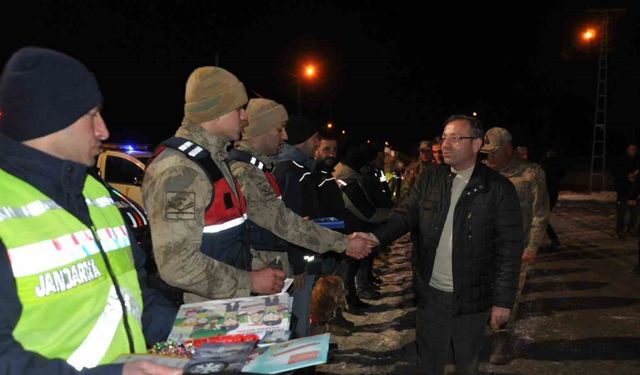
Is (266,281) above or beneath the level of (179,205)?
beneath

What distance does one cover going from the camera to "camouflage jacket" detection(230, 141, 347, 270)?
371 centimetres

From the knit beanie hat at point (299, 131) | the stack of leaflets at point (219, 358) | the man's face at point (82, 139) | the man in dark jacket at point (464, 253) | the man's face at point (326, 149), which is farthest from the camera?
the man's face at point (326, 149)

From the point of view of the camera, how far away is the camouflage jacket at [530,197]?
20.3ft

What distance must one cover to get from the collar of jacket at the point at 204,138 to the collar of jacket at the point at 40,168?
1273 mm

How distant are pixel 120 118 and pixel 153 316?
156 feet

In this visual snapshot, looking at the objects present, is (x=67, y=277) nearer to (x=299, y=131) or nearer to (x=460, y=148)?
(x=460, y=148)

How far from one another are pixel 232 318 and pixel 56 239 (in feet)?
2.41

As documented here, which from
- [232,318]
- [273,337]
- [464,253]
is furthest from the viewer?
[464,253]

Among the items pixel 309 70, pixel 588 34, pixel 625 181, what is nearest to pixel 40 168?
pixel 625 181

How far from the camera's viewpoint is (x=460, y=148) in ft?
13.7

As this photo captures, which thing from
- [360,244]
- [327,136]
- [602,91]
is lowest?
[360,244]

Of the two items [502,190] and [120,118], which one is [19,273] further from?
[120,118]

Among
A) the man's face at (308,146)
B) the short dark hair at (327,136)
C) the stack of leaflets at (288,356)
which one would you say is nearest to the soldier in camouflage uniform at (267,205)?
the man's face at (308,146)

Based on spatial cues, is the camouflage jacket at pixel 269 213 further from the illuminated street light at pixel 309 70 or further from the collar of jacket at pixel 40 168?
the illuminated street light at pixel 309 70
